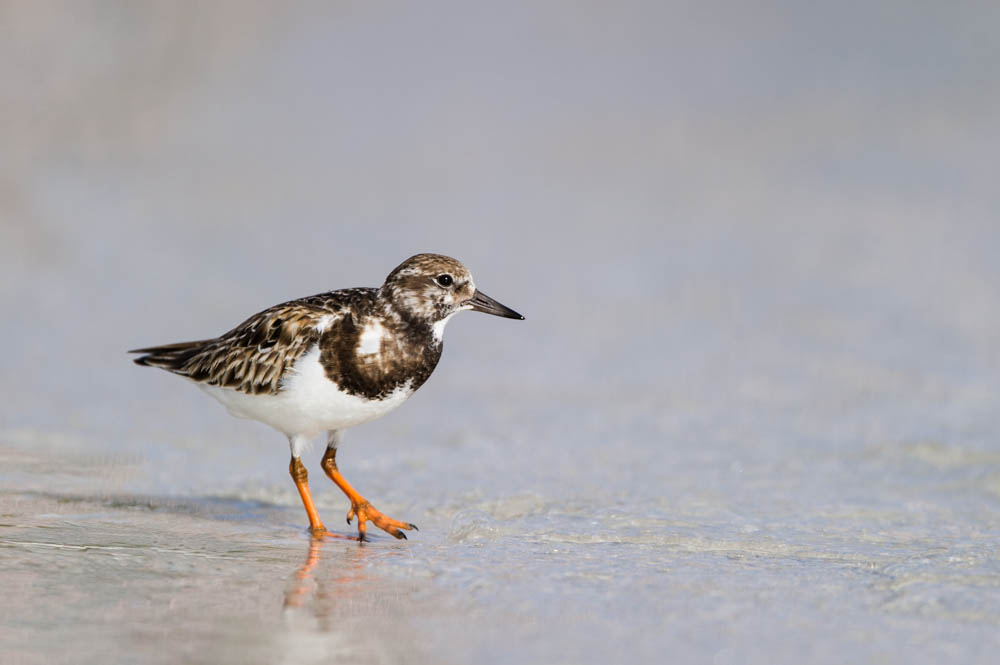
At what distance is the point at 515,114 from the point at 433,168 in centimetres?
316

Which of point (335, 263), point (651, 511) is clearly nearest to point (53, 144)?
point (335, 263)

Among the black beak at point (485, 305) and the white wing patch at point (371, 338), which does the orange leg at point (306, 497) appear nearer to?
the white wing patch at point (371, 338)

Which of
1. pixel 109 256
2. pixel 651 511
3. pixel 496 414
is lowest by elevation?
pixel 651 511

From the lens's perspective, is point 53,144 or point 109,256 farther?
point 53,144

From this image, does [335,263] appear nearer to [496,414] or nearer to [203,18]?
[496,414]

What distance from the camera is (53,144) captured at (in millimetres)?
13117

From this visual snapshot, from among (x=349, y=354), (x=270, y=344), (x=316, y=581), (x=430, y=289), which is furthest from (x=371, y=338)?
(x=316, y=581)

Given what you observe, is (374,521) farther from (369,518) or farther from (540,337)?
(540,337)

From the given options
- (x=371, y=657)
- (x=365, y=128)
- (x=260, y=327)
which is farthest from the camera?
(x=365, y=128)

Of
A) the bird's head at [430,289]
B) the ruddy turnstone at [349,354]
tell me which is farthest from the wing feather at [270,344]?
the bird's head at [430,289]

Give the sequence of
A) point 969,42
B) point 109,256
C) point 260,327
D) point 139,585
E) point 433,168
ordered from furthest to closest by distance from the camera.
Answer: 1. point 969,42
2. point 433,168
3. point 109,256
4. point 260,327
5. point 139,585

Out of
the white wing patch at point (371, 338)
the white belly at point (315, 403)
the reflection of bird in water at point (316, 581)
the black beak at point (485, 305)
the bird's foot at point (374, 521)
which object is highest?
the black beak at point (485, 305)

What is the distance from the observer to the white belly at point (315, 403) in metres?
5.32

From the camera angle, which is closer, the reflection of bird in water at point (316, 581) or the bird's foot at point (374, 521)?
the reflection of bird in water at point (316, 581)
